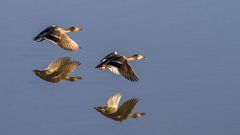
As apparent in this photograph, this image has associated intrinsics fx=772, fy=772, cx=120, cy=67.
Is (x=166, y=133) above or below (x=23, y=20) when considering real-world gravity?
below

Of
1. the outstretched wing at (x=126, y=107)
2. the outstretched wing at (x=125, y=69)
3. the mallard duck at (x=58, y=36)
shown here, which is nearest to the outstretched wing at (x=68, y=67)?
the outstretched wing at (x=125, y=69)

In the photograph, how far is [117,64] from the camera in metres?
13.9

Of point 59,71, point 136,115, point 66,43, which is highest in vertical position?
point 66,43

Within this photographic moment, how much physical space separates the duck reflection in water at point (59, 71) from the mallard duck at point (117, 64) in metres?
0.50

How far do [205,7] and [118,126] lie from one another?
5594 millimetres

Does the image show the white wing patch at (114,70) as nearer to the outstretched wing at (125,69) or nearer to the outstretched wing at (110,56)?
the outstretched wing at (125,69)

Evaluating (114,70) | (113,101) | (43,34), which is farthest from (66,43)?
(113,101)

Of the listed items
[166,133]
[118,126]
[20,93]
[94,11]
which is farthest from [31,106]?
[94,11]

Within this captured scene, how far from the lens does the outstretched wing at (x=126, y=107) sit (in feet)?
39.4

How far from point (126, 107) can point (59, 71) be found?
223 cm

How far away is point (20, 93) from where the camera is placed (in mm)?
12555

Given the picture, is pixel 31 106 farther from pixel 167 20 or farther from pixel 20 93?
pixel 167 20

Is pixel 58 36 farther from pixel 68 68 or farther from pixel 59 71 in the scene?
pixel 68 68

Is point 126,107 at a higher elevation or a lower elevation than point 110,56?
lower
